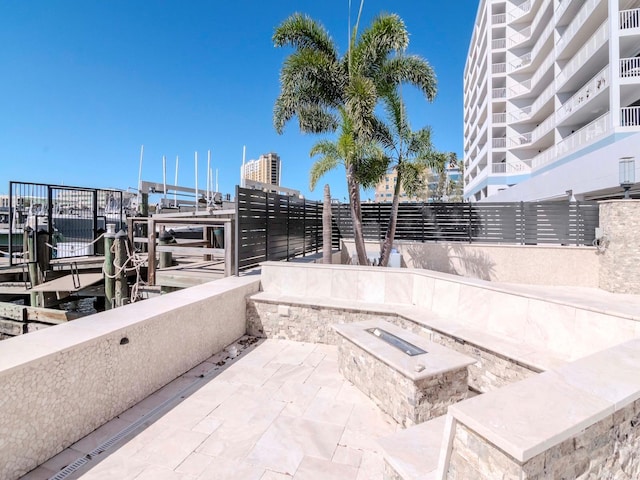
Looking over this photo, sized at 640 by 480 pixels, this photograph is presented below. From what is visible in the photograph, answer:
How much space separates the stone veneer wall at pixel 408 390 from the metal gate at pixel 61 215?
877 cm

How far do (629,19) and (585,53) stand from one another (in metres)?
2.84

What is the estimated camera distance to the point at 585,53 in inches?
635

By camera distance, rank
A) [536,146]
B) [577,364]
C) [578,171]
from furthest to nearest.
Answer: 1. [536,146]
2. [578,171]
3. [577,364]

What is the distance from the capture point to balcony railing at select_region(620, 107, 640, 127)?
13.0 m

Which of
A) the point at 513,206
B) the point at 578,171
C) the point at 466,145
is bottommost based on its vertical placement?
the point at 513,206

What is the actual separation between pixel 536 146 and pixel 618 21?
1271cm

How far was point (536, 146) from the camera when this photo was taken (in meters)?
25.2

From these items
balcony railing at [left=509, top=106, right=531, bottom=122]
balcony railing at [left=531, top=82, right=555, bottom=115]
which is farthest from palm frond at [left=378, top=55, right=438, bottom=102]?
balcony railing at [left=509, top=106, right=531, bottom=122]

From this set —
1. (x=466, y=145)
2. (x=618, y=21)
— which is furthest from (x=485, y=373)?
(x=466, y=145)

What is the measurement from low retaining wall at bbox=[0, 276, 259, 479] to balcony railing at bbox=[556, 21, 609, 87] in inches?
785

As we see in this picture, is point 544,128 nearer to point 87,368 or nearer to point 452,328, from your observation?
point 452,328

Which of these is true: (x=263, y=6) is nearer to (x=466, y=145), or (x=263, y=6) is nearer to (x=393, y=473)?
(x=393, y=473)

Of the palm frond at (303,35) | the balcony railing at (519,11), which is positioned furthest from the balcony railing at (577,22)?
the palm frond at (303,35)

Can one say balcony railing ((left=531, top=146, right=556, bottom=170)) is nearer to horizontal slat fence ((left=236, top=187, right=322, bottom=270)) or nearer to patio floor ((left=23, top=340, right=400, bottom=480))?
horizontal slat fence ((left=236, top=187, right=322, bottom=270))
